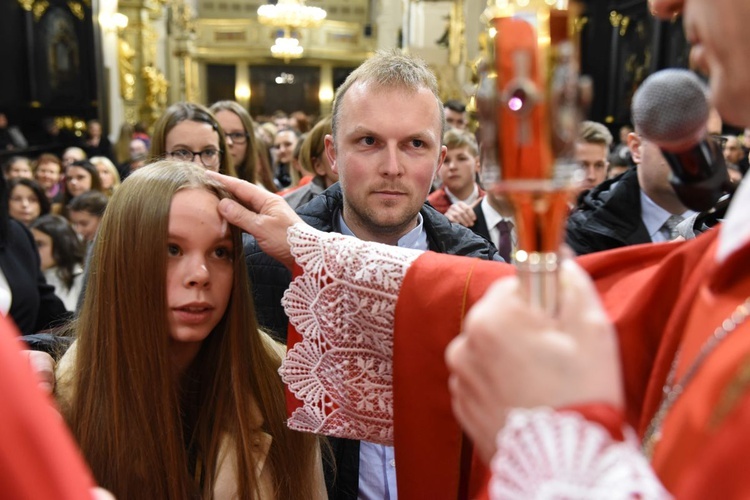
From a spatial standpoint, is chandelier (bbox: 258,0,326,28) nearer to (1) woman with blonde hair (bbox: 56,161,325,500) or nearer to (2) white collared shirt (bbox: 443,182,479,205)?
(2) white collared shirt (bbox: 443,182,479,205)

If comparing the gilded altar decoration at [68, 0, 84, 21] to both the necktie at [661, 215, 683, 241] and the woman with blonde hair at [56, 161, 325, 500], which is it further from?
the woman with blonde hair at [56, 161, 325, 500]

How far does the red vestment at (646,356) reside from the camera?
0.76 meters

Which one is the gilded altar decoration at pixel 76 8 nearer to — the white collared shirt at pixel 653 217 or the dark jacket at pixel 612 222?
the dark jacket at pixel 612 222

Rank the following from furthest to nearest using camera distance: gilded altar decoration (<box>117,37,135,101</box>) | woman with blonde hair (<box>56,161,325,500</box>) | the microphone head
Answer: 1. gilded altar decoration (<box>117,37,135,101</box>)
2. woman with blonde hair (<box>56,161,325,500</box>)
3. the microphone head

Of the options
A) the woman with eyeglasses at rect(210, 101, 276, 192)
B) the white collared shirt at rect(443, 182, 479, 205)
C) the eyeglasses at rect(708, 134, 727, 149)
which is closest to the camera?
the eyeglasses at rect(708, 134, 727, 149)

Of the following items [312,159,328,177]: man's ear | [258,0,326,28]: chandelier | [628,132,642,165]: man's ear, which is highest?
[258,0,326,28]: chandelier

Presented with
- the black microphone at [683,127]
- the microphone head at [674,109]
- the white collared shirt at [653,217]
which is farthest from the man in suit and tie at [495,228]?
the microphone head at [674,109]

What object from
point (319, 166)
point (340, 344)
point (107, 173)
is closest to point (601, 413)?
point (340, 344)

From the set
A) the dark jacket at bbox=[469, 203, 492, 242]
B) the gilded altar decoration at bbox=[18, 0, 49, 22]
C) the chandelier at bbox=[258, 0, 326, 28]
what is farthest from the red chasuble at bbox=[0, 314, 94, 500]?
the chandelier at bbox=[258, 0, 326, 28]

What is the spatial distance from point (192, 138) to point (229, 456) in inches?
78.6

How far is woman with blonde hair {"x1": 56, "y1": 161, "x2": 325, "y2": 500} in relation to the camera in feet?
5.25

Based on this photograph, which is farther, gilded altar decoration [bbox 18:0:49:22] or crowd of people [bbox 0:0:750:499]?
gilded altar decoration [bbox 18:0:49:22]

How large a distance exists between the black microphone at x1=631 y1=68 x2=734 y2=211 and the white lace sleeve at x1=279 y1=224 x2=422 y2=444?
0.51 metres

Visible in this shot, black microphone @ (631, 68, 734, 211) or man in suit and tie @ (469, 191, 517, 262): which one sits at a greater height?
black microphone @ (631, 68, 734, 211)
